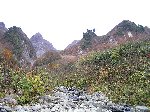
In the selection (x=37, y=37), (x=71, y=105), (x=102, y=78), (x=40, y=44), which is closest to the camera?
(x=71, y=105)

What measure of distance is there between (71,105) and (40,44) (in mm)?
86900

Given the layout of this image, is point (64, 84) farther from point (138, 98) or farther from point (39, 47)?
point (39, 47)

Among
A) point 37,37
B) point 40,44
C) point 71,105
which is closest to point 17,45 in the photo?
point 71,105

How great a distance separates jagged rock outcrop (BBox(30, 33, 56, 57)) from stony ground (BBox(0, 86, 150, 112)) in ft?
263

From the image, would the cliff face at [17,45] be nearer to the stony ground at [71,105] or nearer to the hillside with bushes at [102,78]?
the hillside with bushes at [102,78]

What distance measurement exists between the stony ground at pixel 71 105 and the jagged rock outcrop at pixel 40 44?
80076 millimetres

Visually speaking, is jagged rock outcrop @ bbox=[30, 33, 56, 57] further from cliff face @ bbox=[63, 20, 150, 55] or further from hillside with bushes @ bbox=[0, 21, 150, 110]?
hillside with bushes @ bbox=[0, 21, 150, 110]

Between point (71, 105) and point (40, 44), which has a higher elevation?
point (40, 44)

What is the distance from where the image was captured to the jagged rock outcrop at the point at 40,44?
344 ft

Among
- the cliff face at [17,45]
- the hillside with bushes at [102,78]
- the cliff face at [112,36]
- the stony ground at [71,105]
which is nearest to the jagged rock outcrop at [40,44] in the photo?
the cliff face at [112,36]

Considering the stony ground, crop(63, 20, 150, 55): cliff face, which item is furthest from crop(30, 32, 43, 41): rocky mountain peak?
the stony ground

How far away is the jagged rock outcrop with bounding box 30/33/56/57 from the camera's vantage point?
105 metres

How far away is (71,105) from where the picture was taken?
2111cm

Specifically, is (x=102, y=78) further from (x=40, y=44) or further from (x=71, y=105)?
(x=40, y=44)
